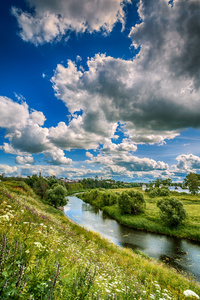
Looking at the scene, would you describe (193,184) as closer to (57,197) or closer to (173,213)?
(173,213)

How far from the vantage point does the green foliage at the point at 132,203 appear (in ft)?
140

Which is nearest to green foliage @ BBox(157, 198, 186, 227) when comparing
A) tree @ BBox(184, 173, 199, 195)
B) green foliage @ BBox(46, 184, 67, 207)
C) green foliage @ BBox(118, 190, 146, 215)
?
green foliage @ BBox(118, 190, 146, 215)

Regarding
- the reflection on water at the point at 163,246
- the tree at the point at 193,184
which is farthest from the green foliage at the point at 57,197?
the tree at the point at 193,184

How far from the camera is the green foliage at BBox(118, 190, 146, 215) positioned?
42688mm

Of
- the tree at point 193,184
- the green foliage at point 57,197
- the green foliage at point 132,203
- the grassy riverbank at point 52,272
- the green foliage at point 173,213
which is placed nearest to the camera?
the grassy riverbank at point 52,272

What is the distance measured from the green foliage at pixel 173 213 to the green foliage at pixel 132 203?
29.3 feet

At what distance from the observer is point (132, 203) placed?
42.6 m

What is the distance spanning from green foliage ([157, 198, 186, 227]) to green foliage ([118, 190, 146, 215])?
8.94 meters

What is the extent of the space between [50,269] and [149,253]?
2651 cm

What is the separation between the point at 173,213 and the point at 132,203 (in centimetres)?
1248

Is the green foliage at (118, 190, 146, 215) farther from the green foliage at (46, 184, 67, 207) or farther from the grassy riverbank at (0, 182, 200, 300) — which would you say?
the grassy riverbank at (0, 182, 200, 300)

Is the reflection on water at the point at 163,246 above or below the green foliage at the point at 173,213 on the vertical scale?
below

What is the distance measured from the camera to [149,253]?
2283 cm

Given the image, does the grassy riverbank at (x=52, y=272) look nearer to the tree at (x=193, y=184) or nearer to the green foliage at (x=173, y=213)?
the green foliage at (x=173, y=213)
